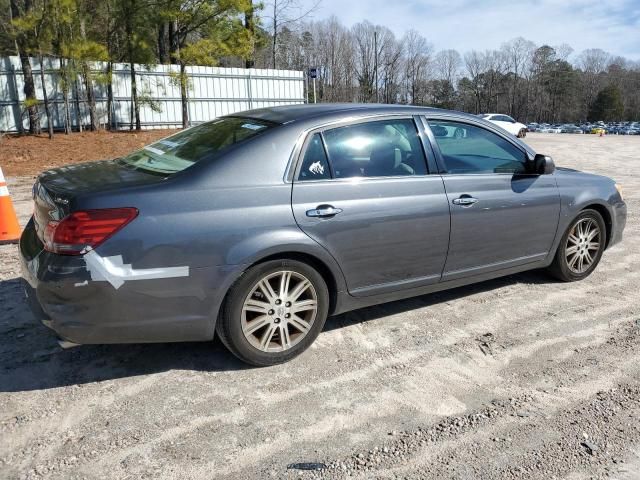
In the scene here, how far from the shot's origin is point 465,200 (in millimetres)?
3928

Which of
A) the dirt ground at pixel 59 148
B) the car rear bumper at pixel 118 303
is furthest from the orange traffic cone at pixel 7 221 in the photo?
the dirt ground at pixel 59 148

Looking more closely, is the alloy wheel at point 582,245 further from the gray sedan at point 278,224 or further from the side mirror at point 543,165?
the side mirror at point 543,165

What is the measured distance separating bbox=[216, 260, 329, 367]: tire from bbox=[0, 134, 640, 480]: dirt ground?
13cm

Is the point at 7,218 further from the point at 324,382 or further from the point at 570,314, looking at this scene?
the point at 570,314

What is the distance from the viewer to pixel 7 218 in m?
6.02

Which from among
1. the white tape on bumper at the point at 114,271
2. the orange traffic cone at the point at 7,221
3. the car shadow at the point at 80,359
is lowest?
the car shadow at the point at 80,359

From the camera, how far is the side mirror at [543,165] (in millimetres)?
4309

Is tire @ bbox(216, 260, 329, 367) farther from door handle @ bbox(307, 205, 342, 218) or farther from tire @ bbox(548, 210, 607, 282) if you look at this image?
tire @ bbox(548, 210, 607, 282)

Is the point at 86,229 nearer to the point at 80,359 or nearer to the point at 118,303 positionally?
the point at 118,303

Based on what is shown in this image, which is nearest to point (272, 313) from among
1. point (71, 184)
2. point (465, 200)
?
point (71, 184)

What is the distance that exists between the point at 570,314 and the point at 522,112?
399ft

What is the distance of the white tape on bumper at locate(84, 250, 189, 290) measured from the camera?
2.77 metres

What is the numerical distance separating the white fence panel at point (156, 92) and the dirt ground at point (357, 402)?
54.5 ft

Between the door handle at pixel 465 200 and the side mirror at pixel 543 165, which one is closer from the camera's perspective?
the door handle at pixel 465 200
